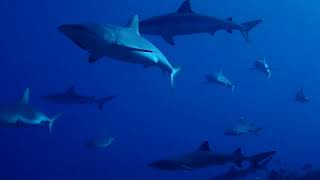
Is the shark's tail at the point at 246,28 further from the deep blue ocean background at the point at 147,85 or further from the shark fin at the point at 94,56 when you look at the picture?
the deep blue ocean background at the point at 147,85

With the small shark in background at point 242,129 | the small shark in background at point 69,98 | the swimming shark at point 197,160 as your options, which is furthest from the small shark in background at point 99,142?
the swimming shark at point 197,160

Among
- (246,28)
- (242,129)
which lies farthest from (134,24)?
(242,129)

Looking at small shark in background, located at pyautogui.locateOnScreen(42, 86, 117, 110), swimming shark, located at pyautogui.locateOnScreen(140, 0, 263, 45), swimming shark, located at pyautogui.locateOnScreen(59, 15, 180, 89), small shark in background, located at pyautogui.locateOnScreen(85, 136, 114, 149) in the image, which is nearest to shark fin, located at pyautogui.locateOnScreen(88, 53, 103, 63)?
swimming shark, located at pyautogui.locateOnScreen(59, 15, 180, 89)

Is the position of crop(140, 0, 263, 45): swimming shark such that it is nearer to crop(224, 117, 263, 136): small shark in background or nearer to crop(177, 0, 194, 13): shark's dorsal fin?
crop(177, 0, 194, 13): shark's dorsal fin

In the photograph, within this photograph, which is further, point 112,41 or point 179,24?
point 179,24

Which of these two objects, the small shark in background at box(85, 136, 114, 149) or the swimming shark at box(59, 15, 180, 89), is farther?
the small shark in background at box(85, 136, 114, 149)

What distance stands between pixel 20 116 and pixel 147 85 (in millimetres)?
59936

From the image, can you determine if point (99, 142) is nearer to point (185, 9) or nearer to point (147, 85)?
point (185, 9)

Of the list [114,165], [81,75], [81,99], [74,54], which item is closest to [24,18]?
[74,54]

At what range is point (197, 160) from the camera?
664 centimetres

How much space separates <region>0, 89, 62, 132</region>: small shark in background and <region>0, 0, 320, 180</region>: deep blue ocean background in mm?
29508

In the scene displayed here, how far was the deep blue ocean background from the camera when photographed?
46.5 m

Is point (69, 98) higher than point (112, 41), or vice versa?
point (69, 98)

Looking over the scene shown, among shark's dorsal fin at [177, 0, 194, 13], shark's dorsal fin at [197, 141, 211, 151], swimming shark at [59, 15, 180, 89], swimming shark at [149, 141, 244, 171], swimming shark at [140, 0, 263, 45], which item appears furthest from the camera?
shark's dorsal fin at [177, 0, 194, 13]
